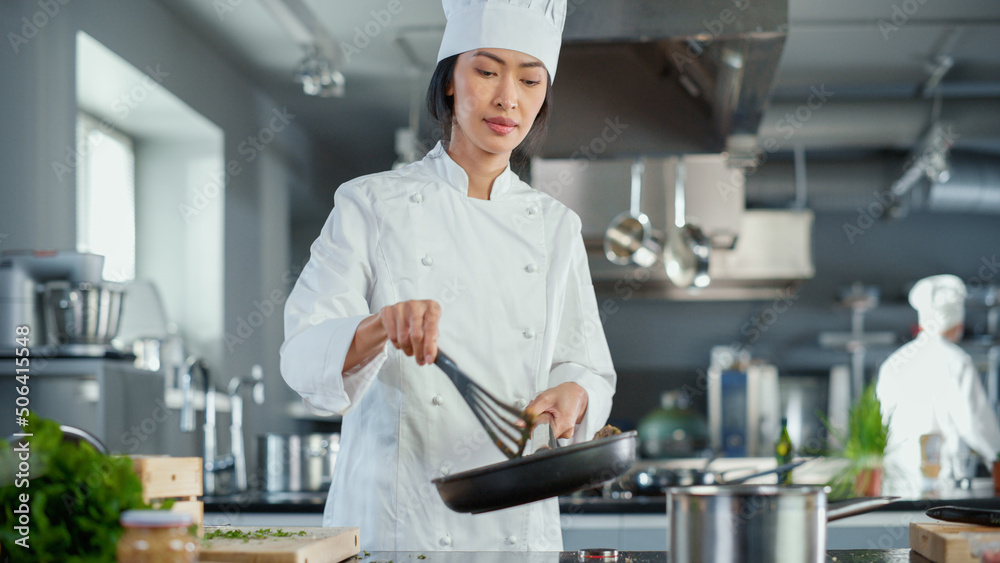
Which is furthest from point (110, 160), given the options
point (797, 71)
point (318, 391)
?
point (797, 71)

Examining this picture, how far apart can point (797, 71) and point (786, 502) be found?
4.26m

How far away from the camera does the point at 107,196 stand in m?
3.64

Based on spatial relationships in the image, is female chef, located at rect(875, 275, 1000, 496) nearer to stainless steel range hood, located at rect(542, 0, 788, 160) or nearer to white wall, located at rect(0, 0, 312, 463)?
stainless steel range hood, located at rect(542, 0, 788, 160)

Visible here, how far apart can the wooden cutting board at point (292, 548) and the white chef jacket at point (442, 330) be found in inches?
7.6

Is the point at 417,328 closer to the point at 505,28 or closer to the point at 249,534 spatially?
the point at 249,534

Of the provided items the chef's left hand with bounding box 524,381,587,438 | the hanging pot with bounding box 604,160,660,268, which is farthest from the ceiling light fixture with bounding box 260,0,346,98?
the chef's left hand with bounding box 524,381,587,438

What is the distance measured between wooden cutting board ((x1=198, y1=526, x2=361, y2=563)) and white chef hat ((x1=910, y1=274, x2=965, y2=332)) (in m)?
4.03

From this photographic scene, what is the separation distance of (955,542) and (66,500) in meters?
0.91

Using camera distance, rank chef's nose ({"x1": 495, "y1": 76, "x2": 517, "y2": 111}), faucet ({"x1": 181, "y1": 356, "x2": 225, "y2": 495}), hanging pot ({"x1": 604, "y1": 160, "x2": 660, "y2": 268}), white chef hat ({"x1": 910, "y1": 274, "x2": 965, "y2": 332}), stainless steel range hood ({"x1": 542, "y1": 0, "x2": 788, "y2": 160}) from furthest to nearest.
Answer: white chef hat ({"x1": 910, "y1": 274, "x2": 965, "y2": 332}), hanging pot ({"x1": 604, "y1": 160, "x2": 660, "y2": 268}), faucet ({"x1": 181, "y1": 356, "x2": 225, "y2": 495}), stainless steel range hood ({"x1": 542, "y1": 0, "x2": 788, "y2": 160}), chef's nose ({"x1": 495, "y1": 76, "x2": 517, "y2": 111})

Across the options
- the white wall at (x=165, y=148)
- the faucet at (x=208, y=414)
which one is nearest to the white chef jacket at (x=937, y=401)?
the faucet at (x=208, y=414)

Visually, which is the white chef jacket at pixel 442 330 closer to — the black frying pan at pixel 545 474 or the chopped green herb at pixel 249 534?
the chopped green herb at pixel 249 534

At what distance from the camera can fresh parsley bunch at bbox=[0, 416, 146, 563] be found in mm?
758

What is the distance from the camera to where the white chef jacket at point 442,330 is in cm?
127

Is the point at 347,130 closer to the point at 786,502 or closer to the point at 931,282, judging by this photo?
the point at 931,282
